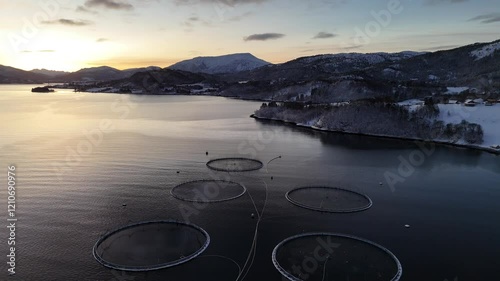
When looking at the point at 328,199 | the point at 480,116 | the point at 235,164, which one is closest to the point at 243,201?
the point at 328,199

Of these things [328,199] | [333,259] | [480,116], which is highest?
[480,116]

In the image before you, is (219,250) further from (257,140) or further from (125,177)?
(257,140)

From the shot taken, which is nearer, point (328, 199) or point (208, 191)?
point (328, 199)

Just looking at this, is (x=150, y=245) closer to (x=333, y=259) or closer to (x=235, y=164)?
(x=333, y=259)

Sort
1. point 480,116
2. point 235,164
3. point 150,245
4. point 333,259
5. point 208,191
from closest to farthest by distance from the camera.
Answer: point 333,259, point 150,245, point 208,191, point 235,164, point 480,116

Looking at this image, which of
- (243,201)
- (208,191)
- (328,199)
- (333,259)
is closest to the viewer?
(333,259)
